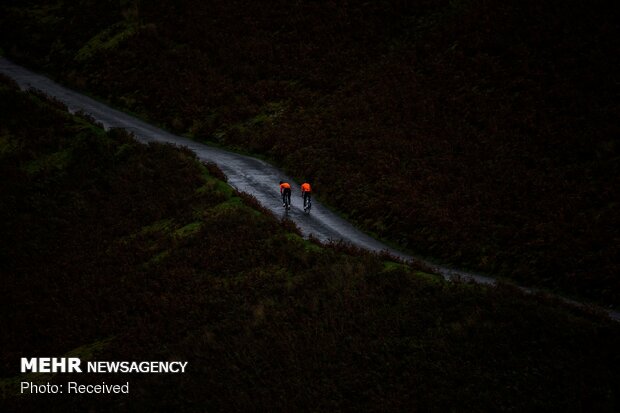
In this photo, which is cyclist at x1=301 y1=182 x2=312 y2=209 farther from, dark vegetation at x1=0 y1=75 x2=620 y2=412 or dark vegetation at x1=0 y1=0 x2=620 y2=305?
dark vegetation at x1=0 y1=75 x2=620 y2=412

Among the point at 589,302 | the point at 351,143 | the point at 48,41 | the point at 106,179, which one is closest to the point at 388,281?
→ the point at 589,302

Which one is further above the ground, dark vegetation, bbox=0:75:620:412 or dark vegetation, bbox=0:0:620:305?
dark vegetation, bbox=0:0:620:305

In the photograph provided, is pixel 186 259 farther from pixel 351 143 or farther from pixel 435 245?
pixel 351 143

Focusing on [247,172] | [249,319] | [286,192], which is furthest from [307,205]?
[249,319]

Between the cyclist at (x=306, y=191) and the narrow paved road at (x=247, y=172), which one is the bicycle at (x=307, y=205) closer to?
the cyclist at (x=306, y=191)

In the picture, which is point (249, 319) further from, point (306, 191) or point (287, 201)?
point (306, 191)

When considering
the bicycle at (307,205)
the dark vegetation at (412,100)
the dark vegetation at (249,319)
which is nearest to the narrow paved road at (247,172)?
the bicycle at (307,205)

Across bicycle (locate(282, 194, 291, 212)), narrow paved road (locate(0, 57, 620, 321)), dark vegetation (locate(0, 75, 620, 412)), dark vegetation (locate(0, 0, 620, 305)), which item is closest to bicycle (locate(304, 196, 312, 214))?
narrow paved road (locate(0, 57, 620, 321))
